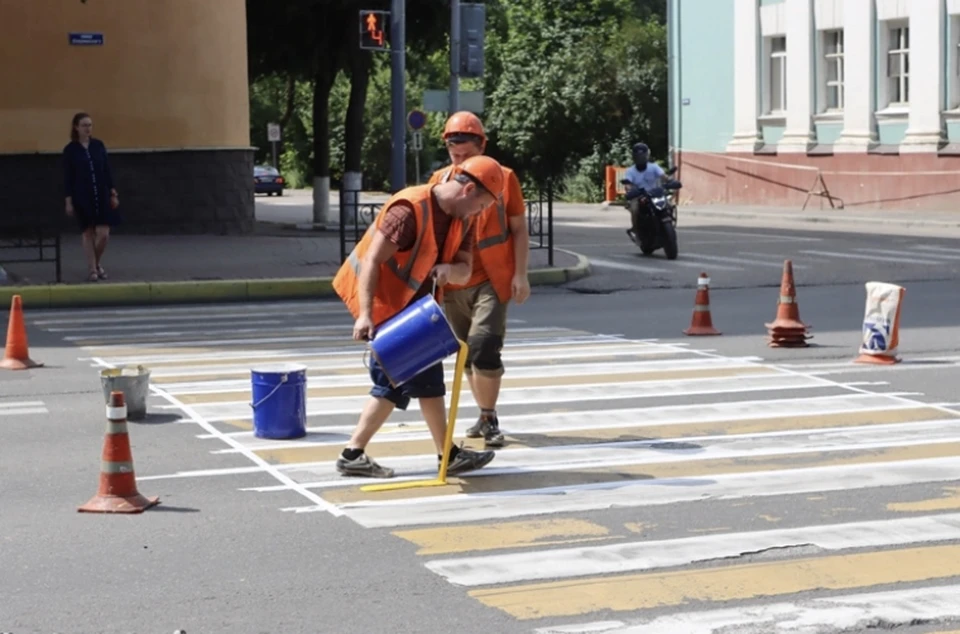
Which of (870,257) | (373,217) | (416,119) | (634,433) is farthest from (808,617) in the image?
(416,119)

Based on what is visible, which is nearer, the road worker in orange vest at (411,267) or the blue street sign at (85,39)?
the road worker in orange vest at (411,267)

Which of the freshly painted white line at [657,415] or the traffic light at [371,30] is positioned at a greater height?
the traffic light at [371,30]

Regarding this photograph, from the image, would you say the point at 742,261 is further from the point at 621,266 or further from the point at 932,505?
the point at 932,505

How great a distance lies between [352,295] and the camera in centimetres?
848

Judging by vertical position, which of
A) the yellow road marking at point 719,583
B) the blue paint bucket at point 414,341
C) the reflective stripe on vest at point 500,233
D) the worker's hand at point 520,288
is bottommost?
the yellow road marking at point 719,583

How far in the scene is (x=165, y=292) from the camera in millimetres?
18891

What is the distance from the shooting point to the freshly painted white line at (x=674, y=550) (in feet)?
21.7

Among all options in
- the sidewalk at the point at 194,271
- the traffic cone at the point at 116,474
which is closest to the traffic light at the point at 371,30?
the sidewalk at the point at 194,271

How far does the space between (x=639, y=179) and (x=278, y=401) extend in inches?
611

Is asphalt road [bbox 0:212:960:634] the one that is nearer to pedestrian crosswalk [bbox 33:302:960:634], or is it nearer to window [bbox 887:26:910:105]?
pedestrian crosswalk [bbox 33:302:960:634]

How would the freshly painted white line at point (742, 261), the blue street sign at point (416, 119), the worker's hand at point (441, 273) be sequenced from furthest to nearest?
the blue street sign at point (416, 119), the freshly painted white line at point (742, 261), the worker's hand at point (441, 273)

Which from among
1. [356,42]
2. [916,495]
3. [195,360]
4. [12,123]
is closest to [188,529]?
[916,495]

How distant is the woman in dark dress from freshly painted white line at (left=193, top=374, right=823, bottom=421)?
8.75 m

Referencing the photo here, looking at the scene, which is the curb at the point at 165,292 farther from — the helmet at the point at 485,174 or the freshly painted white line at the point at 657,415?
the helmet at the point at 485,174
